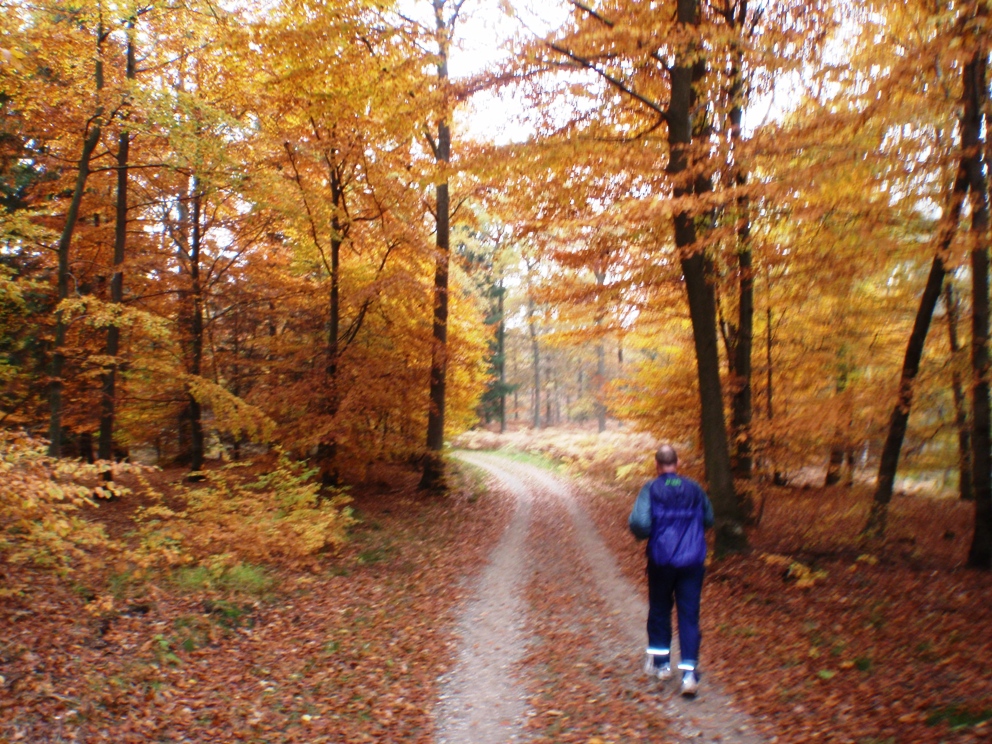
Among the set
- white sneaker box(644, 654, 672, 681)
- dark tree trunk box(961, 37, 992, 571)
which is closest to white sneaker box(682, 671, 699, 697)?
white sneaker box(644, 654, 672, 681)

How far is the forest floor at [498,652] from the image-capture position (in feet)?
15.8

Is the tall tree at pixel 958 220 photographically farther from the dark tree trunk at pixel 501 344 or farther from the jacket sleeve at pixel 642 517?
the dark tree trunk at pixel 501 344

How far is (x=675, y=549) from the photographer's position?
A: 5.32 metres

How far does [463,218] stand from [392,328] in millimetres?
3726

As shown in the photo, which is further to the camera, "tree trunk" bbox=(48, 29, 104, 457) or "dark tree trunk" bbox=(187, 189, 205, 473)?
"dark tree trunk" bbox=(187, 189, 205, 473)

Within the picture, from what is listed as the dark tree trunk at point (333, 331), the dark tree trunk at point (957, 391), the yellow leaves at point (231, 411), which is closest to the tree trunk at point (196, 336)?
the yellow leaves at point (231, 411)

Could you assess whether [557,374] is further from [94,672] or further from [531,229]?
[94,672]

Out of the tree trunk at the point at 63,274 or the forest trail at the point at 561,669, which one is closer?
the forest trail at the point at 561,669

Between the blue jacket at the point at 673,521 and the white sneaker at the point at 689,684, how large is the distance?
0.96 metres

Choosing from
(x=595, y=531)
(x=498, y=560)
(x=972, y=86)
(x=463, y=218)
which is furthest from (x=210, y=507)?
(x=972, y=86)

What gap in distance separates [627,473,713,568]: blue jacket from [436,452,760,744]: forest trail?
4.02 ft

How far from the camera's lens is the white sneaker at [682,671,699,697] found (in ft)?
17.1

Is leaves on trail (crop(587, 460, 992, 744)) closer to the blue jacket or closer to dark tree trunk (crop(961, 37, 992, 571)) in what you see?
dark tree trunk (crop(961, 37, 992, 571))

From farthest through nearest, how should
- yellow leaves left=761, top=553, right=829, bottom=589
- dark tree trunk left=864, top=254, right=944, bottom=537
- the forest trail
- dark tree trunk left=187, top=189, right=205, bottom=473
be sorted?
dark tree trunk left=187, top=189, right=205, bottom=473
dark tree trunk left=864, top=254, right=944, bottom=537
yellow leaves left=761, top=553, right=829, bottom=589
the forest trail
